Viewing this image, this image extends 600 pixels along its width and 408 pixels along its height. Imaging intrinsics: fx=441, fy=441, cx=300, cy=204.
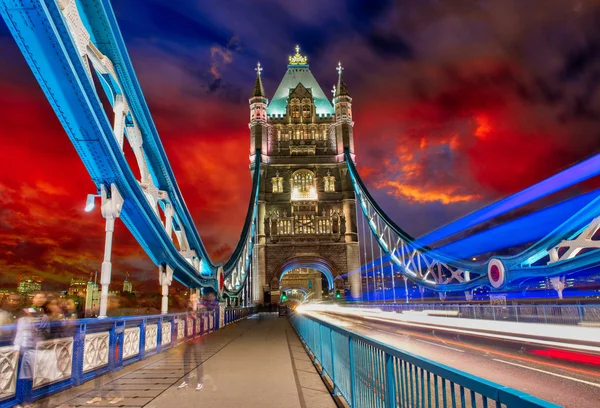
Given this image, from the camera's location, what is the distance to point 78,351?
6.98m

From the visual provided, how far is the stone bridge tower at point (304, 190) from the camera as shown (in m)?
56.6

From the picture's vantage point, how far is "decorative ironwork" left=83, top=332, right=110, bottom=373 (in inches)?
288

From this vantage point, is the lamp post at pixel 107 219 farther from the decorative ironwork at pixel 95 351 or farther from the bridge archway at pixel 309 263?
the bridge archway at pixel 309 263

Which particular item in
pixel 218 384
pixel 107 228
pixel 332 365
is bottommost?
pixel 218 384

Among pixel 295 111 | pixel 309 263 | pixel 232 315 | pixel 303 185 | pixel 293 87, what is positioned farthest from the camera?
pixel 293 87

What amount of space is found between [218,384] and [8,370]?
3011mm

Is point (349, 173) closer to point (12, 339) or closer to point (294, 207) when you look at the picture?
point (294, 207)

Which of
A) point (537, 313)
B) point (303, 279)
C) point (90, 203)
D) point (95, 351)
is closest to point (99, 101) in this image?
point (90, 203)

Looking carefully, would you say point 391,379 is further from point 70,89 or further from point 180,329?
point 180,329

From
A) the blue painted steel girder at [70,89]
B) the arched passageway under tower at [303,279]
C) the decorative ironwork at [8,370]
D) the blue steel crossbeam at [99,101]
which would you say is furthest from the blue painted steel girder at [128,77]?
the arched passageway under tower at [303,279]

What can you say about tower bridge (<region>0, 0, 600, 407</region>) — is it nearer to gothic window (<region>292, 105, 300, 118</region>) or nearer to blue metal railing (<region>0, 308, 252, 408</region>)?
blue metal railing (<region>0, 308, 252, 408</region>)

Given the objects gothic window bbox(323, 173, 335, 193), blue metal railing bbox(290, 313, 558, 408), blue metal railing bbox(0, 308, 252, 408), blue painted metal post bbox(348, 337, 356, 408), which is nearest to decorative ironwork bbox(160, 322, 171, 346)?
blue metal railing bbox(0, 308, 252, 408)

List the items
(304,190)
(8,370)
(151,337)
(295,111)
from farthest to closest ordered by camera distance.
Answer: (295,111)
(304,190)
(151,337)
(8,370)

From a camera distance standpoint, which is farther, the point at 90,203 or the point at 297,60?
the point at 297,60
